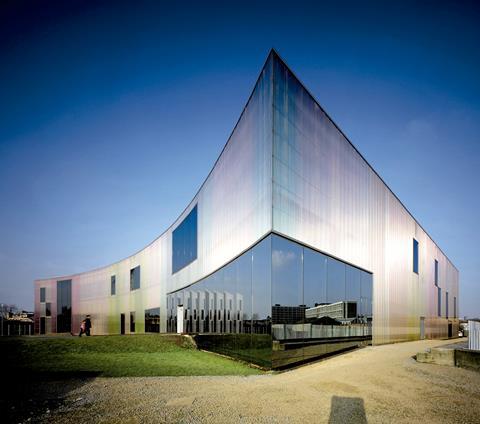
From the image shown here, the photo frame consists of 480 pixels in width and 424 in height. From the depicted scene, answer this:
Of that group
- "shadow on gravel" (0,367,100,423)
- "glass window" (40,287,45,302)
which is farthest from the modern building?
"glass window" (40,287,45,302)

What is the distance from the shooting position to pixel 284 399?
7.16 metres

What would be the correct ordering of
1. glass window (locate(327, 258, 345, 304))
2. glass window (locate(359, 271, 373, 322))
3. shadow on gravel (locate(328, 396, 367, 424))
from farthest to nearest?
glass window (locate(359, 271, 373, 322)) → glass window (locate(327, 258, 345, 304)) → shadow on gravel (locate(328, 396, 367, 424))

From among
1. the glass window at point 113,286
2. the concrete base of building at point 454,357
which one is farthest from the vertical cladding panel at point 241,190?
the glass window at point 113,286

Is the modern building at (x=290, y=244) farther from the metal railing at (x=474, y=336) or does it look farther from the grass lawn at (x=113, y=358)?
the metal railing at (x=474, y=336)

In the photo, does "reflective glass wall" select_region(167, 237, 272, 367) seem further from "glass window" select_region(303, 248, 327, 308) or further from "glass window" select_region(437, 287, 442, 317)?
"glass window" select_region(437, 287, 442, 317)

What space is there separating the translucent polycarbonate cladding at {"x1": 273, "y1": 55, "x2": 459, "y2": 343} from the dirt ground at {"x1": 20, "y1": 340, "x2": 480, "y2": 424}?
4672 mm

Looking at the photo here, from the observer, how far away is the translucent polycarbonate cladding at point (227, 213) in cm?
1187

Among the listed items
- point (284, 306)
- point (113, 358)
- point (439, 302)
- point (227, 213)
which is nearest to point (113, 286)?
point (227, 213)

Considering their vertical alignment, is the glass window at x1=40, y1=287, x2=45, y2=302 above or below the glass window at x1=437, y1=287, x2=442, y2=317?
below

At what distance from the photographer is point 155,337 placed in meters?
17.5

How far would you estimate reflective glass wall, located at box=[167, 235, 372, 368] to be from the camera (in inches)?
436

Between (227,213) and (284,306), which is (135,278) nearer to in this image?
(227,213)

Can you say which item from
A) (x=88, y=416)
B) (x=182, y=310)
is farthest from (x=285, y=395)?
(x=182, y=310)

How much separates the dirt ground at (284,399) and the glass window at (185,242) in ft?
48.2
